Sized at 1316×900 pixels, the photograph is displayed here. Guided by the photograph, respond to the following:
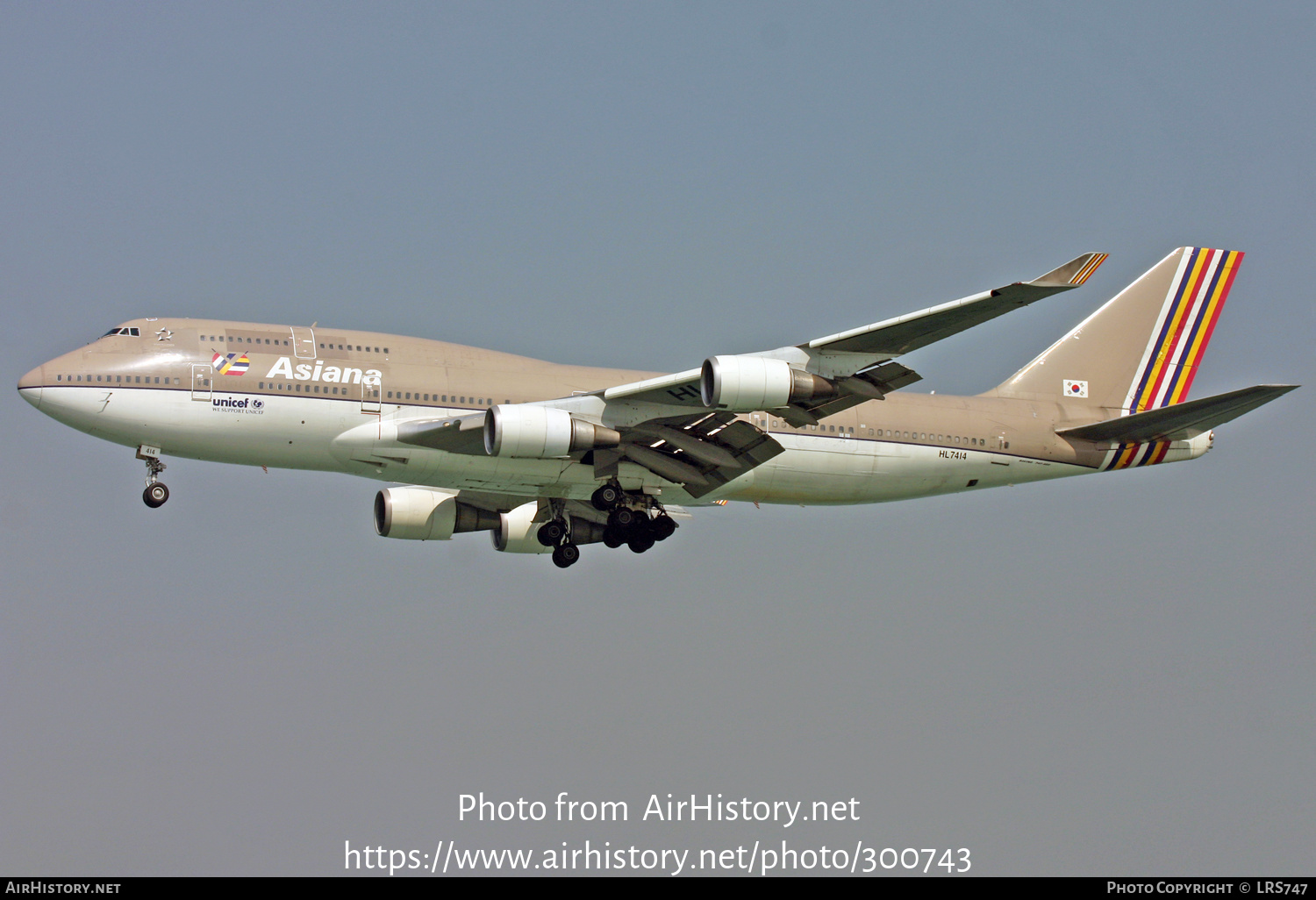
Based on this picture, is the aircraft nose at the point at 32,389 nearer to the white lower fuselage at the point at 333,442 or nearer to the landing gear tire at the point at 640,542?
the white lower fuselage at the point at 333,442

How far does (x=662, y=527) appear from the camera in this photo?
38281 mm

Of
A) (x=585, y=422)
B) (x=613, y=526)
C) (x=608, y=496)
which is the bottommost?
(x=613, y=526)

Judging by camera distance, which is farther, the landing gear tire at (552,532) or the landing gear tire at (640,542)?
the landing gear tire at (552,532)

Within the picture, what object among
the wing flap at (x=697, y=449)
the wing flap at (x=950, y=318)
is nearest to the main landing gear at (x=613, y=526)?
the wing flap at (x=697, y=449)

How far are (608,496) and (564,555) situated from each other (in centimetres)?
Result: 378

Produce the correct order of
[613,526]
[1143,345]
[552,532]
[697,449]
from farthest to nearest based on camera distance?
[1143,345], [552,532], [613,526], [697,449]

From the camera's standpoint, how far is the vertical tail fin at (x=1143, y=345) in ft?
139

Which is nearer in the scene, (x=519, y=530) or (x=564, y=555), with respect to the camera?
(x=564, y=555)

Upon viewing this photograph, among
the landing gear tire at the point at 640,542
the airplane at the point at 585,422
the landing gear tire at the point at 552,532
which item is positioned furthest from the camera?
the landing gear tire at the point at 552,532

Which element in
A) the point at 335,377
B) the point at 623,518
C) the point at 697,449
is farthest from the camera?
the point at 623,518

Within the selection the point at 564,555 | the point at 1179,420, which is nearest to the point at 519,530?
the point at 564,555

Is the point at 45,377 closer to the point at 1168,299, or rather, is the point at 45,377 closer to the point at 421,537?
the point at 421,537

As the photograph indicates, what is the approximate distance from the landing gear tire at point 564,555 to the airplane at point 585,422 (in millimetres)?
44

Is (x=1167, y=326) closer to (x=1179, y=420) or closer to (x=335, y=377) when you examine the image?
(x=1179, y=420)
